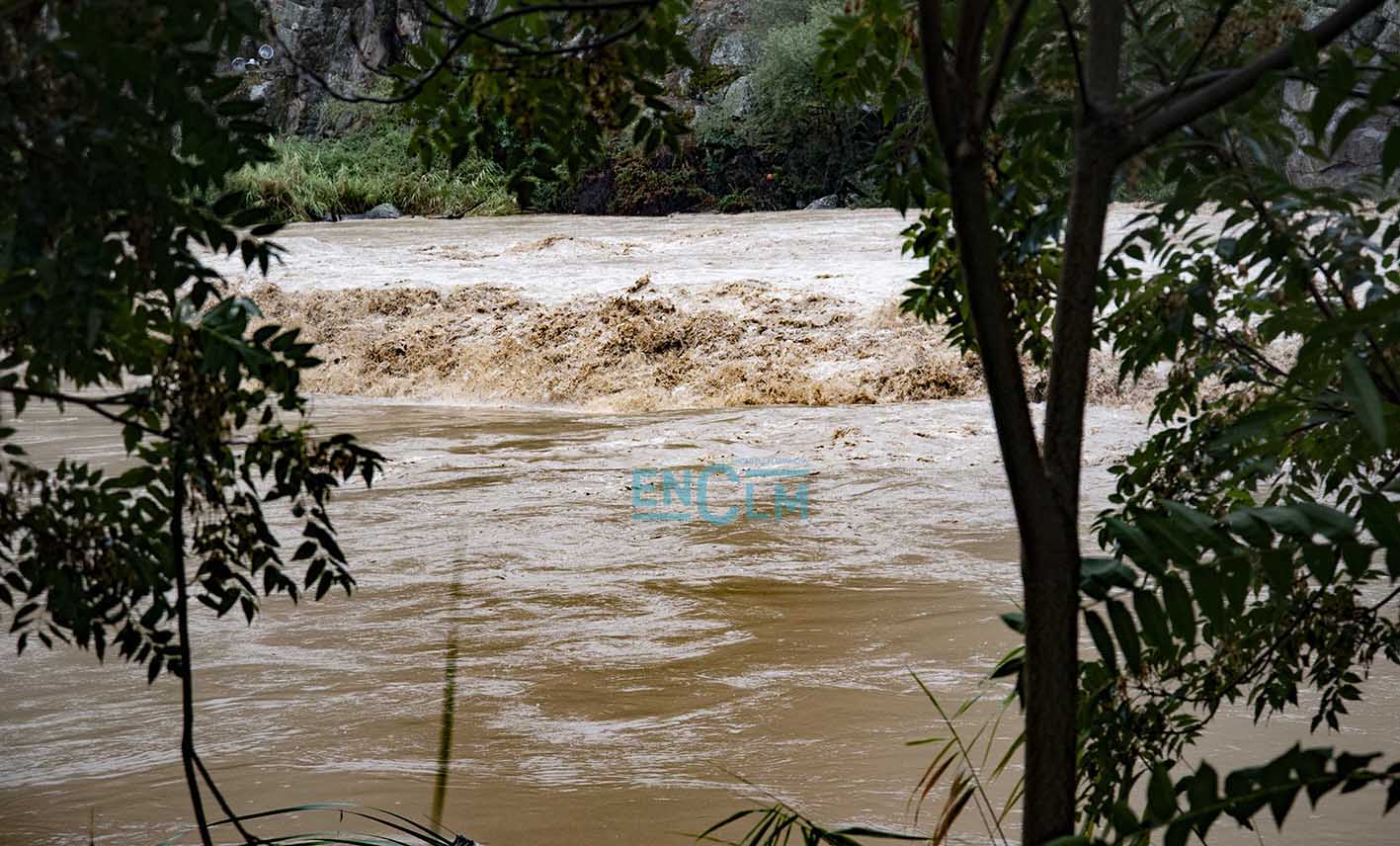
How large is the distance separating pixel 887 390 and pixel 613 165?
15.5 m

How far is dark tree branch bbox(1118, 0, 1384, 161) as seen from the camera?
1.34 metres

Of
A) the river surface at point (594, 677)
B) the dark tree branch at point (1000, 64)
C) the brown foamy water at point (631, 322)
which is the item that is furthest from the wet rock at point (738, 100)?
the dark tree branch at point (1000, 64)

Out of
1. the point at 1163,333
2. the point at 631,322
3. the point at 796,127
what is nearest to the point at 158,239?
the point at 1163,333

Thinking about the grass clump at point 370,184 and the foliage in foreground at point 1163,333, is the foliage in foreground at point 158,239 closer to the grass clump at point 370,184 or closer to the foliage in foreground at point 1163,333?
the foliage in foreground at point 1163,333

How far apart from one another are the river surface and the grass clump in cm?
1546

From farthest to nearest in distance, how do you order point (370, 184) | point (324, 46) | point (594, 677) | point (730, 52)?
1. point (324, 46)
2. point (730, 52)
3. point (370, 184)
4. point (594, 677)

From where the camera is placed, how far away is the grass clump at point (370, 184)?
72.7 ft

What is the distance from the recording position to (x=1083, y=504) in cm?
659

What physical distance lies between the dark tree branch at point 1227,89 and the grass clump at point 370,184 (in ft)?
67.4

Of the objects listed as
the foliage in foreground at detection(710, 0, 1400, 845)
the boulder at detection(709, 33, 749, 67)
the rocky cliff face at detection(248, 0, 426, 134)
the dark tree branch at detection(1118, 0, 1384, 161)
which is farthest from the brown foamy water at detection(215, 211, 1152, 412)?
the rocky cliff face at detection(248, 0, 426, 134)

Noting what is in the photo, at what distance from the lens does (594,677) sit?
4.44m

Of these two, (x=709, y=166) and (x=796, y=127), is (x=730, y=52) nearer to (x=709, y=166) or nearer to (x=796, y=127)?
(x=709, y=166)

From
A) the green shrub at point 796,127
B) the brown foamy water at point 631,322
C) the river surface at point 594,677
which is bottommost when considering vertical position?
the river surface at point 594,677

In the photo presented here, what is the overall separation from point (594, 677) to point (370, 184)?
20.0 m
